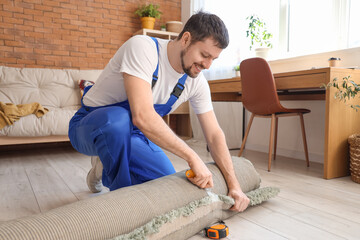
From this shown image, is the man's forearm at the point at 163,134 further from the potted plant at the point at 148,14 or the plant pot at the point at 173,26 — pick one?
the plant pot at the point at 173,26

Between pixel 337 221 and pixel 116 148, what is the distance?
3.02ft

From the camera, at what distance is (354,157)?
6.03ft

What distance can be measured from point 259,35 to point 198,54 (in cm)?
218

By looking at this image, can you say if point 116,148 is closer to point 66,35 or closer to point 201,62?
point 201,62

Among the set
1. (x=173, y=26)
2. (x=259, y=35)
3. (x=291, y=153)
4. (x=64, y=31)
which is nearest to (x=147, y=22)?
(x=173, y=26)

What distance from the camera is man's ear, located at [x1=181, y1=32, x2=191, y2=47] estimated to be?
1.10 metres

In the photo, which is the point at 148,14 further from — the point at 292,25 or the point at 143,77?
the point at 143,77

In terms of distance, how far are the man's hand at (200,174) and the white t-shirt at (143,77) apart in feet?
1.07

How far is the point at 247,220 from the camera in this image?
1.18 m

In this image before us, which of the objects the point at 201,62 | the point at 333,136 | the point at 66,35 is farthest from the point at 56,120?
the point at 333,136

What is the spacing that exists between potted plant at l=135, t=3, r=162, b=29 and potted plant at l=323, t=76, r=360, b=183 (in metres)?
2.60

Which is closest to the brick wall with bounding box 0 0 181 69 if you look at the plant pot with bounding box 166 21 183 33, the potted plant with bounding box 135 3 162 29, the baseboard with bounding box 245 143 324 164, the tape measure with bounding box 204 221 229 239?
the potted plant with bounding box 135 3 162 29

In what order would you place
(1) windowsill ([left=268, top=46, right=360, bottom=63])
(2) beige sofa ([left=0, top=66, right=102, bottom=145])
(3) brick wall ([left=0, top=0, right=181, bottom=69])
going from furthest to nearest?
(3) brick wall ([left=0, top=0, right=181, bottom=69]) < (2) beige sofa ([left=0, top=66, right=102, bottom=145]) < (1) windowsill ([left=268, top=46, right=360, bottom=63])

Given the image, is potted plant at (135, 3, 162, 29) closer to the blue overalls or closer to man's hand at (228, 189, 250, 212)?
the blue overalls
